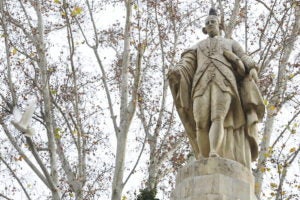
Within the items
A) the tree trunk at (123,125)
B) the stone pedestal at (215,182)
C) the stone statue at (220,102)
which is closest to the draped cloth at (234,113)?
the stone statue at (220,102)

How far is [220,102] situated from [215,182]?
117cm

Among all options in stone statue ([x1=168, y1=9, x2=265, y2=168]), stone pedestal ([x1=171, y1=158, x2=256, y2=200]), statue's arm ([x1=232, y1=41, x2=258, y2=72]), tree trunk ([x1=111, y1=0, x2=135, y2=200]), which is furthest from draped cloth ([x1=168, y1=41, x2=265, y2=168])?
tree trunk ([x1=111, y1=0, x2=135, y2=200])

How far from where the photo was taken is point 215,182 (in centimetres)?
795

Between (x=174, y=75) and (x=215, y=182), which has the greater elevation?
(x=174, y=75)

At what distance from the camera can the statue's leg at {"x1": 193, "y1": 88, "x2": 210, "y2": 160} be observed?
8688mm

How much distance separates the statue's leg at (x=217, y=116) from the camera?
27.6 ft

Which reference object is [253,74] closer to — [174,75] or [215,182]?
[174,75]

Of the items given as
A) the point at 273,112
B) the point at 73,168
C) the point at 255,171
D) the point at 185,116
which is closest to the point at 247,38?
the point at 273,112

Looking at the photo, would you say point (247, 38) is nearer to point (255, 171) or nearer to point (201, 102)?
point (255, 171)

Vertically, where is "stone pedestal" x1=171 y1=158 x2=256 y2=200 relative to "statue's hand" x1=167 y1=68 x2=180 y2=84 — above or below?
below

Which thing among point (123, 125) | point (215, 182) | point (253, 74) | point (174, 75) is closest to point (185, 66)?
point (174, 75)

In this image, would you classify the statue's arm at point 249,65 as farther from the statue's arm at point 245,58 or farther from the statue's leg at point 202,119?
the statue's leg at point 202,119

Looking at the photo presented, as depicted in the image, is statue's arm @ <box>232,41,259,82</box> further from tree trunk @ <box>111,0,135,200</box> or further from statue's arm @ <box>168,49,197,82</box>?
tree trunk @ <box>111,0,135,200</box>

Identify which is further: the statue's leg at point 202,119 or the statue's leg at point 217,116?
the statue's leg at point 202,119
